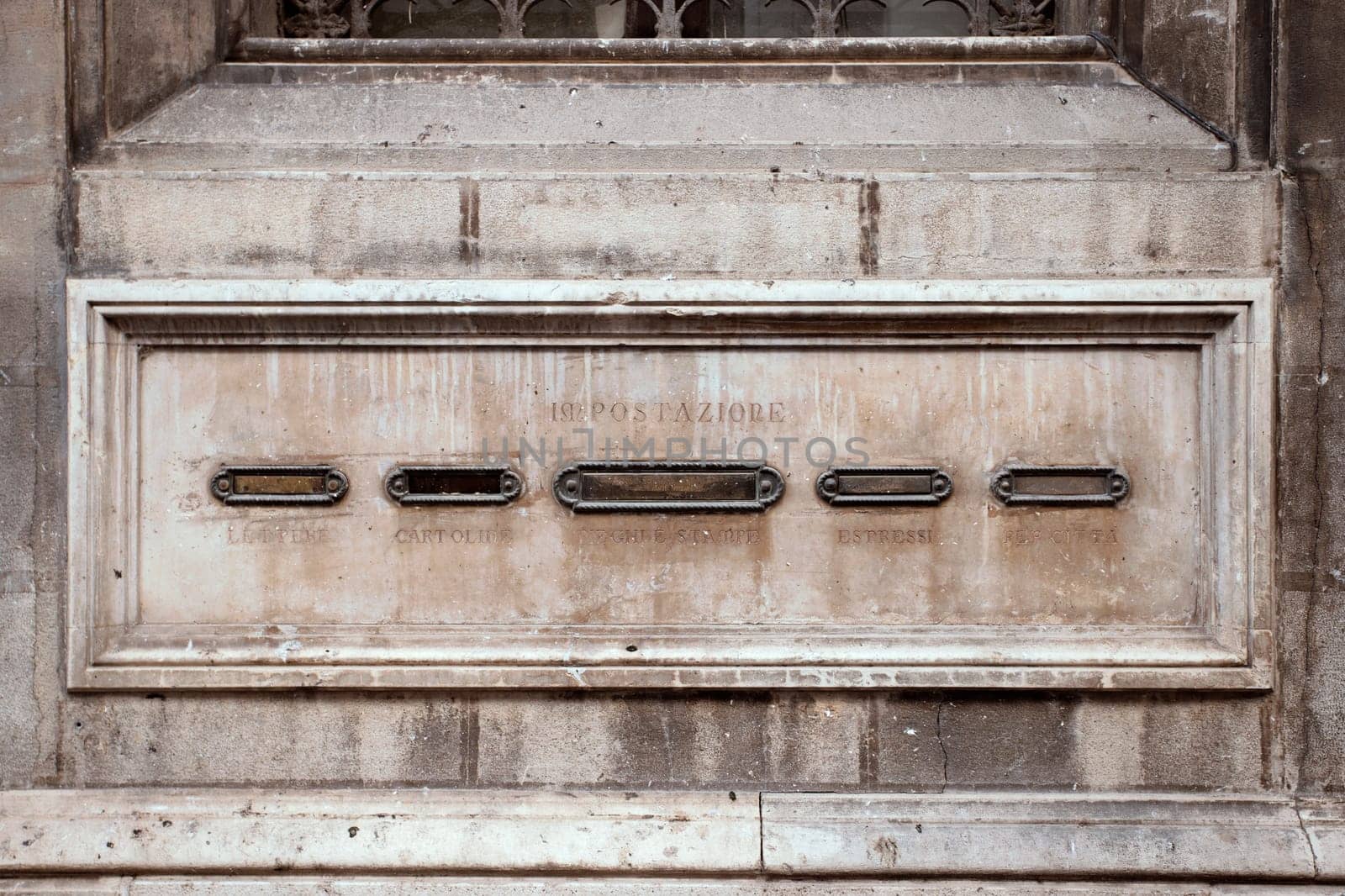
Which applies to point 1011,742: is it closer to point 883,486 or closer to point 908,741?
point 908,741

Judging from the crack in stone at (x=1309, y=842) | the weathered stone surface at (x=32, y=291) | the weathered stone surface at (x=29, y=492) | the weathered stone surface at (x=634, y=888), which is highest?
the weathered stone surface at (x=32, y=291)

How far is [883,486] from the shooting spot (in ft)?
10.6

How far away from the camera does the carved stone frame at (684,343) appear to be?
3135 millimetres

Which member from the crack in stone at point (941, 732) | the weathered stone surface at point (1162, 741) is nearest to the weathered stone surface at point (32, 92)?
the crack in stone at point (941, 732)

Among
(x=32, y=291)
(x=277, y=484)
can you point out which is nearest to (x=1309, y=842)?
(x=277, y=484)

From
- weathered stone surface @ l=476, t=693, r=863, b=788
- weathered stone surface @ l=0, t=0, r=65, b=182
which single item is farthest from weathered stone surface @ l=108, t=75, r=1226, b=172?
weathered stone surface @ l=476, t=693, r=863, b=788

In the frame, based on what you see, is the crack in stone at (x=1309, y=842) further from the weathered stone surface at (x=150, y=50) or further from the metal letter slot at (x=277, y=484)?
the weathered stone surface at (x=150, y=50)

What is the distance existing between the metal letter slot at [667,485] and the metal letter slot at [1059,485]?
2.84 feet

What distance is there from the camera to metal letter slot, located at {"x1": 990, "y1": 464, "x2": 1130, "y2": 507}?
3197 millimetres

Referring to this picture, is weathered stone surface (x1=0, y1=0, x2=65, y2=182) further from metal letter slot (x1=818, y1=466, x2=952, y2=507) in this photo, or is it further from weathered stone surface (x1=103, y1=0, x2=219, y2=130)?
metal letter slot (x1=818, y1=466, x2=952, y2=507)

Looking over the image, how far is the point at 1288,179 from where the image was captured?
3.21m

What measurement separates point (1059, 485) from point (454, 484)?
2.33 meters

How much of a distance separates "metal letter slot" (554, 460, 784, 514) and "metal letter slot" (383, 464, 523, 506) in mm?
199

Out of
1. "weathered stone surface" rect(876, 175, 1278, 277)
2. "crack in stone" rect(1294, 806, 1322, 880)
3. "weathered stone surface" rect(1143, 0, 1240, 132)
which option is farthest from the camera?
"weathered stone surface" rect(1143, 0, 1240, 132)
